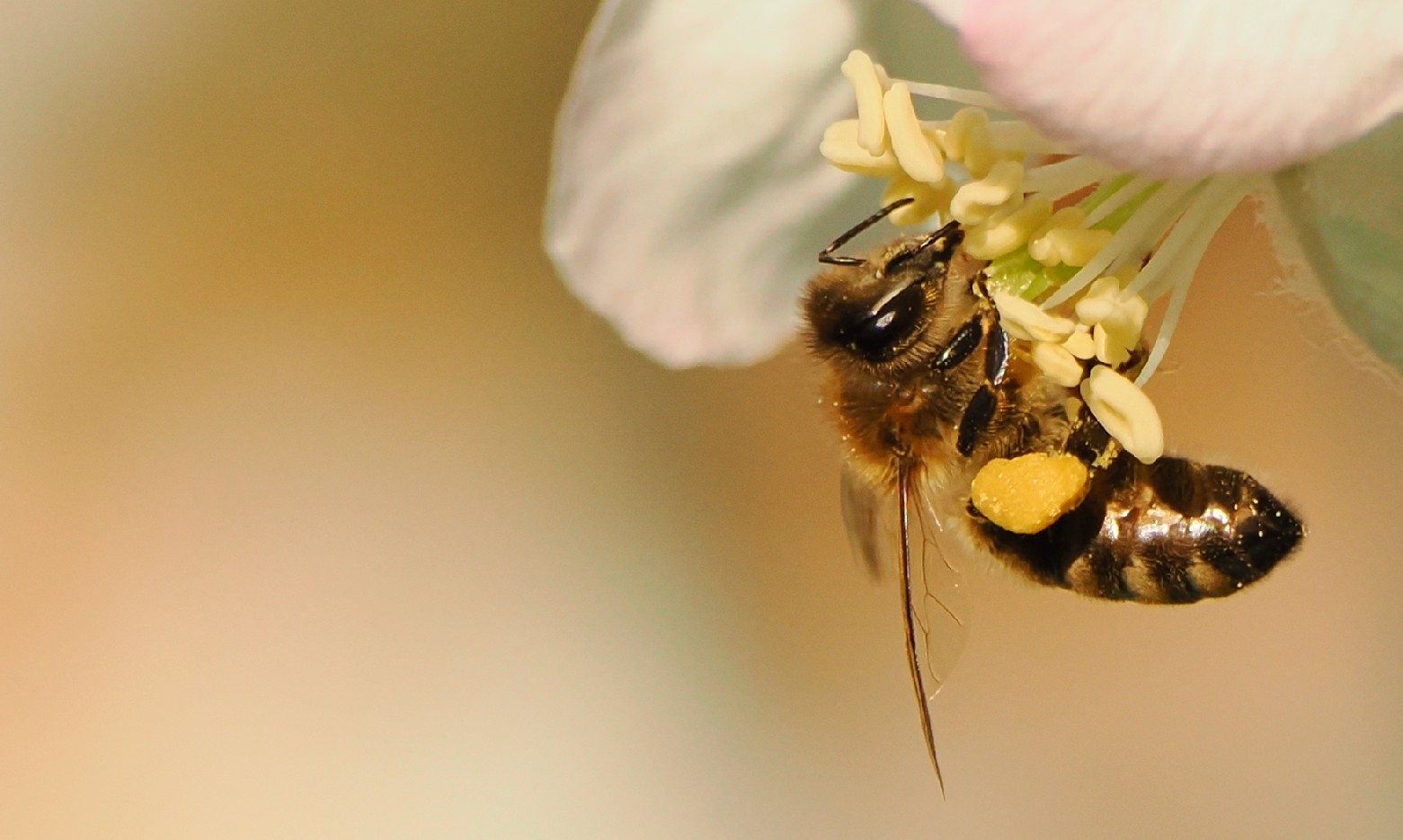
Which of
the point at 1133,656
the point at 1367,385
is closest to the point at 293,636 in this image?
the point at 1133,656

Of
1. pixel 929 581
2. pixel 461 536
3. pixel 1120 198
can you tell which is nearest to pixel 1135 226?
pixel 1120 198

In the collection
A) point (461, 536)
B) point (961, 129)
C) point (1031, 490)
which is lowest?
Answer: point (461, 536)

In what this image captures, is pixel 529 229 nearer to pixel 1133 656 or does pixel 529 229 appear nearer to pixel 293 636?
pixel 293 636

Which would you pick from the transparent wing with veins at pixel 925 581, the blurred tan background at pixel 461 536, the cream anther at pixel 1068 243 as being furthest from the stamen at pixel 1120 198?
the blurred tan background at pixel 461 536

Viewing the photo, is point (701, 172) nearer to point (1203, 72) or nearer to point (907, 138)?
point (907, 138)

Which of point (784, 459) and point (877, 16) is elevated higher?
point (877, 16)

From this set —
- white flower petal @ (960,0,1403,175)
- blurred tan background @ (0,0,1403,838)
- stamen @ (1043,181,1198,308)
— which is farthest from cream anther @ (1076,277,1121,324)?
blurred tan background @ (0,0,1403,838)
